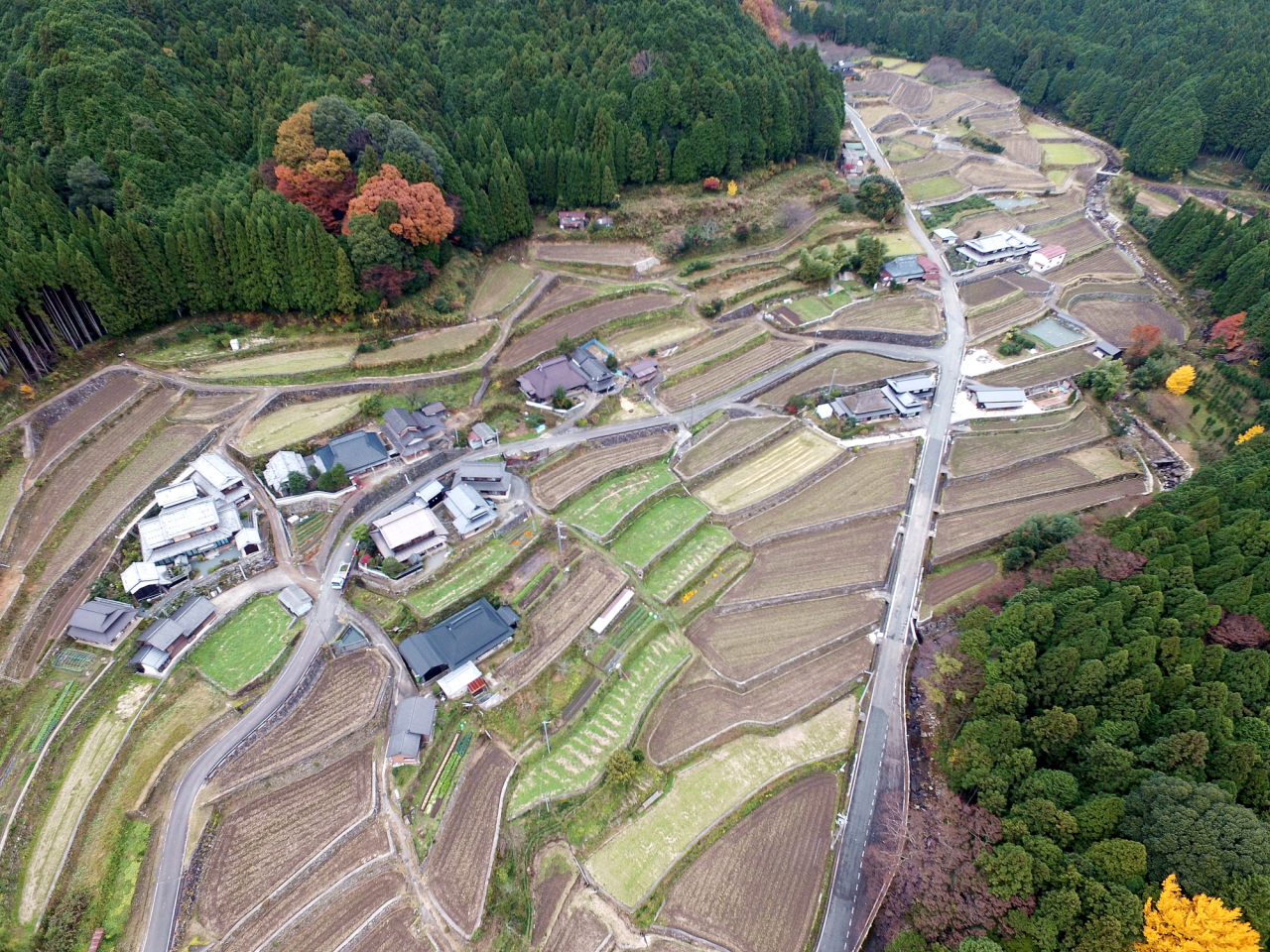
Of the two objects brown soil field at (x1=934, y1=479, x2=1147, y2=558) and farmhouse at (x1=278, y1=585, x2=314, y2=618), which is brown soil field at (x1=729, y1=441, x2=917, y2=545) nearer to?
brown soil field at (x1=934, y1=479, x2=1147, y2=558)

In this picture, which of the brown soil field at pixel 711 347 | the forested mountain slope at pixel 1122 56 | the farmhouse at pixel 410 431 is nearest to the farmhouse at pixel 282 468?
the farmhouse at pixel 410 431

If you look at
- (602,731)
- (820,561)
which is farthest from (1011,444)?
(602,731)

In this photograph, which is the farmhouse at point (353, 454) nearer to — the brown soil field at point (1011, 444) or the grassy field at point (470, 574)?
the grassy field at point (470, 574)

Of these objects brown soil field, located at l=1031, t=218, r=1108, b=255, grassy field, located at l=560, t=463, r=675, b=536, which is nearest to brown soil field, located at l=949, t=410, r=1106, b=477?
grassy field, located at l=560, t=463, r=675, b=536

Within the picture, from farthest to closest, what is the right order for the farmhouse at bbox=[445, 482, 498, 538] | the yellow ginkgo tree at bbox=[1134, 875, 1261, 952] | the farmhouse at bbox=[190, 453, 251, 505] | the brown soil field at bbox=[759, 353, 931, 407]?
the brown soil field at bbox=[759, 353, 931, 407]
the farmhouse at bbox=[445, 482, 498, 538]
the farmhouse at bbox=[190, 453, 251, 505]
the yellow ginkgo tree at bbox=[1134, 875, 1261, 952]

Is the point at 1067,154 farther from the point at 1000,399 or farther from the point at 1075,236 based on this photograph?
the point at 1000,399
